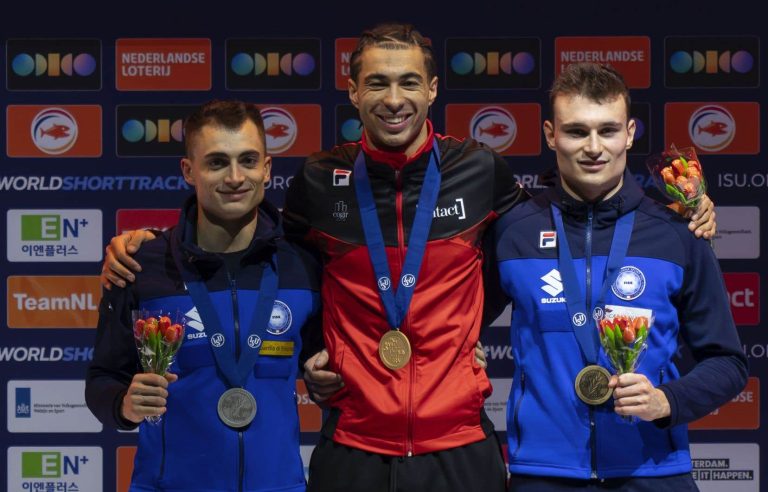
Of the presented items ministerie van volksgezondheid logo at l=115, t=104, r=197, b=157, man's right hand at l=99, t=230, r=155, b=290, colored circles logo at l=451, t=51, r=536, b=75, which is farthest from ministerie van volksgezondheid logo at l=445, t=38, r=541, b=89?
man's right hand at l=99, t=230, r=155, b=290

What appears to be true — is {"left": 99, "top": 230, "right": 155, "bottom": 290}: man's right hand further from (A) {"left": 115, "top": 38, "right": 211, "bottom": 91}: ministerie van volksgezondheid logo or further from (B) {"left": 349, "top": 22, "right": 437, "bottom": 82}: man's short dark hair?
(A) {"left": 115, "top": 38, "right": 211, "bottom": 91}: ministerie van volksgezondheid logo

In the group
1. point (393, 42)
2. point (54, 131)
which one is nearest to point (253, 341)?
point (393, 42)

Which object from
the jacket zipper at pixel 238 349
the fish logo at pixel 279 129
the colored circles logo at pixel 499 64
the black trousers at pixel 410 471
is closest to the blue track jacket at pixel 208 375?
the jacket zipper at pixel 238 349

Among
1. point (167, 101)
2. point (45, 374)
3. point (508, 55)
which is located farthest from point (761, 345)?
point (45, 374)

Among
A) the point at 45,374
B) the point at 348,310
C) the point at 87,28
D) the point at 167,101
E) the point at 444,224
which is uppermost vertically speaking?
the point at 87,28

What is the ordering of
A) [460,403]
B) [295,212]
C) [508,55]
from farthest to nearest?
[508,55]
[295,212]
[460,403]

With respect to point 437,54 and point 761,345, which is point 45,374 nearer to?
point 437,54

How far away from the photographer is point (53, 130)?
5148mm

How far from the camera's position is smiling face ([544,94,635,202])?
3.13m

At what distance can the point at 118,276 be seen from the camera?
10.6 ft

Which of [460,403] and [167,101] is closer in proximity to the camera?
[460,403]

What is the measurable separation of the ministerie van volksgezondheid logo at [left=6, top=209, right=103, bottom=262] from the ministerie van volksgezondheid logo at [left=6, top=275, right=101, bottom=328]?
0.10 meters

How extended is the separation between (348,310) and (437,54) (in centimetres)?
217

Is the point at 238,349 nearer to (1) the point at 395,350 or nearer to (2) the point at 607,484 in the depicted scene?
(1) the point at 395,350
